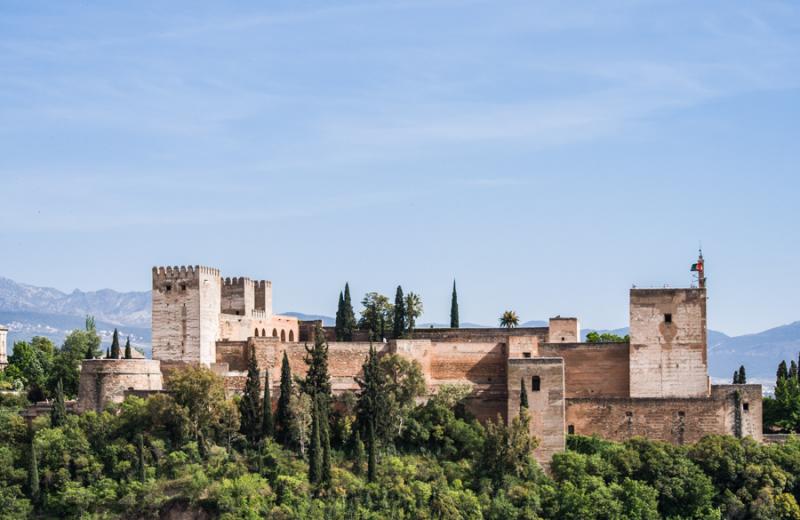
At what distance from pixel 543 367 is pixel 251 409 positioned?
9.36 metres

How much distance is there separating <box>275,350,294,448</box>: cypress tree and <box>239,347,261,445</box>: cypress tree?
0.73 m

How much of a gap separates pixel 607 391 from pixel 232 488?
1329cm

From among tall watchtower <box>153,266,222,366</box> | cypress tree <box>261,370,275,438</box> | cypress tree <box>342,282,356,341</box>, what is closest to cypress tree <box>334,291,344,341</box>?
cypress tree <box>342,282,356,341</box>

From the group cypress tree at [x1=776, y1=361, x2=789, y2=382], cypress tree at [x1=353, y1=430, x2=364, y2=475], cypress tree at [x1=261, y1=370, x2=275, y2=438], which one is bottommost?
cypress tree at [x1=353, y1=430, x2=364, y2=475]

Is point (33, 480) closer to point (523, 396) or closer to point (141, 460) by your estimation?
point (141, 460)

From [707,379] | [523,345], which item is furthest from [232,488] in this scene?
[707,379]

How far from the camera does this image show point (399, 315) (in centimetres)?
5719

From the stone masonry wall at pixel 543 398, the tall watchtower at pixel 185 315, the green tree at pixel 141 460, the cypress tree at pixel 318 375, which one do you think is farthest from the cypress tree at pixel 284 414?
the stone masonry wall at pixel 543 398

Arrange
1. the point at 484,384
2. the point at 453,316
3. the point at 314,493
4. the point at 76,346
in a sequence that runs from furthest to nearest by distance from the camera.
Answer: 1. the point at 453,316
2. the point at 76,346
3. the point at 484,384
4. the point at 314,493

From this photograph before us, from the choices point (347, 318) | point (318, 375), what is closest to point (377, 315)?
point (347, 318)

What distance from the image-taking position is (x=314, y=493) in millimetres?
43406

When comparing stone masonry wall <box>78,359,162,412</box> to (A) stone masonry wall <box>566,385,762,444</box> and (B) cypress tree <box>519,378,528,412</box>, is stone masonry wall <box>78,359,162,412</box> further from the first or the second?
(A) stone masonry wall <box>566,385,762,444</box>

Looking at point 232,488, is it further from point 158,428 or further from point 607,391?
point 607,391

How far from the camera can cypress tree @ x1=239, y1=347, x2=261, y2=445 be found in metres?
45.8
